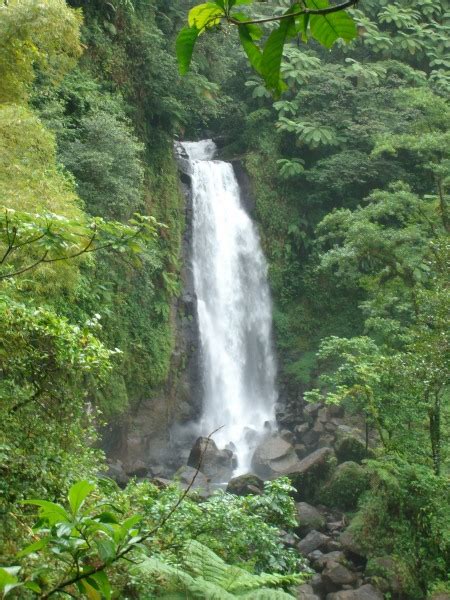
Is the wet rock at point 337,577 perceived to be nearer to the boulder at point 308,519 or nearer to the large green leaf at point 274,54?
the boulder at point 308,519

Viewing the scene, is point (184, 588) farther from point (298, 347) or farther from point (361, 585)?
point (298, 347)

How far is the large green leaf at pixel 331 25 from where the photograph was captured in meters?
1.14

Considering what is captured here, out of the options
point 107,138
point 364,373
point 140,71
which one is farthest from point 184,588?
point 140,71

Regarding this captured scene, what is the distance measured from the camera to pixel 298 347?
16.6 metres

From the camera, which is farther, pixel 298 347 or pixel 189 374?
pixel 298 347

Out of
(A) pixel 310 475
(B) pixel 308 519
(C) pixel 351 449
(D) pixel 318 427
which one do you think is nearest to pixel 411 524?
(B) pixel 308 519

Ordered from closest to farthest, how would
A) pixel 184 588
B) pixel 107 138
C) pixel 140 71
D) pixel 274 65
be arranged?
1. pixel 274 65
2. pixel 184 588
3. pixel 107 138
4. pixel 140 71

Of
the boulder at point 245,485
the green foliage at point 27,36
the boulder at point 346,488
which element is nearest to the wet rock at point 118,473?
the boulder at point 245,485

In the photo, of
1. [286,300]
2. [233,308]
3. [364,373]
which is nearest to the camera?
[364,373]

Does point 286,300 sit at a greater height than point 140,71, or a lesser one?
lesser

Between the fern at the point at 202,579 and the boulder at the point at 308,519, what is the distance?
A: 6.16 m

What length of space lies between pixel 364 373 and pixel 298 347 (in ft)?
27.4

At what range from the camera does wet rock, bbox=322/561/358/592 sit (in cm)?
759

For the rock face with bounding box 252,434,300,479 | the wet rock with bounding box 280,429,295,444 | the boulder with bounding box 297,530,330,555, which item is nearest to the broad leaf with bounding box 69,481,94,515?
the boulder with bounding box 297,530,330,555
